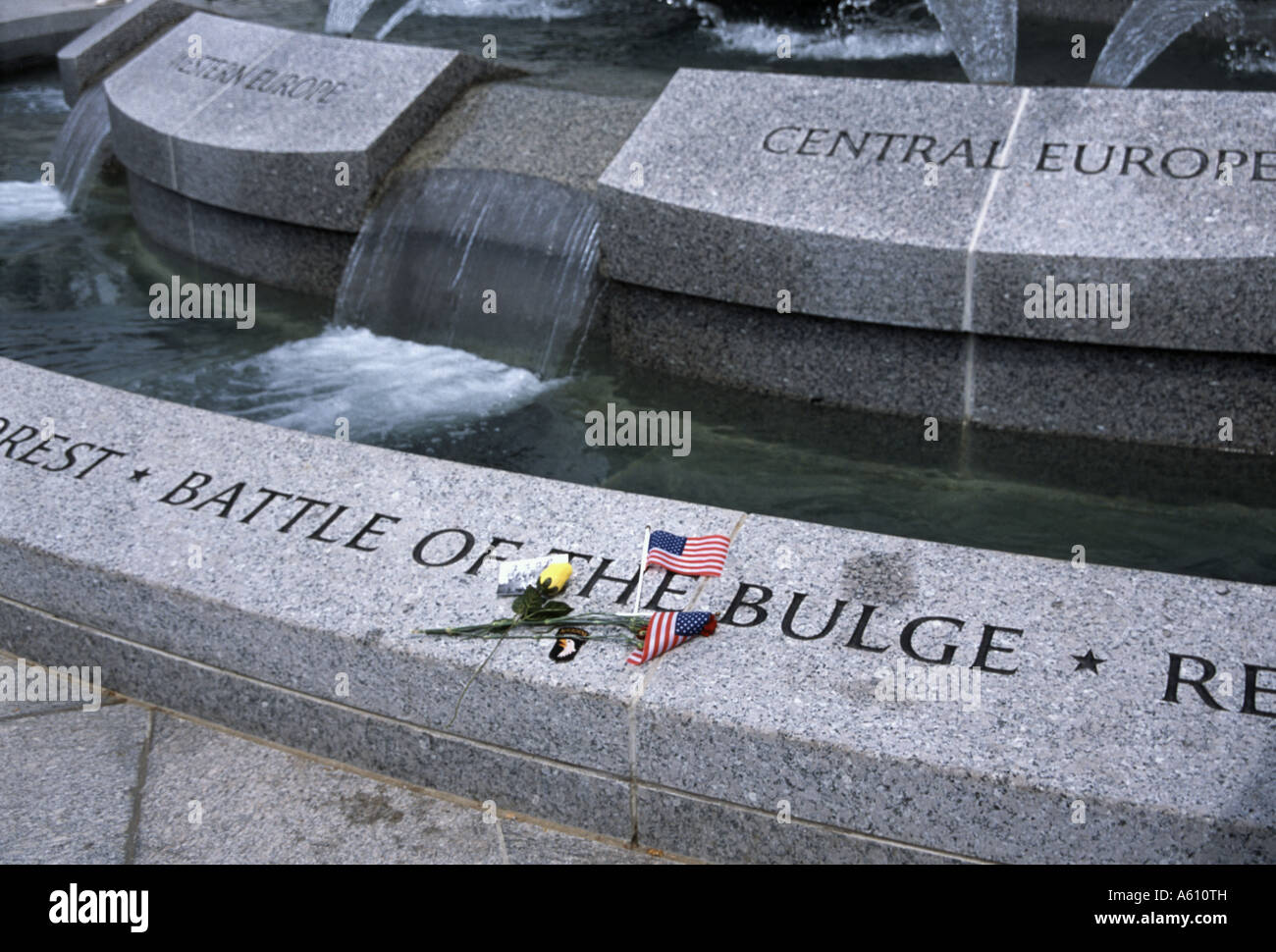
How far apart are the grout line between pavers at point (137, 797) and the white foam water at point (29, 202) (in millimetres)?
5641

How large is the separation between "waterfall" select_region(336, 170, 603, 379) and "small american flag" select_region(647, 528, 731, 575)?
7.89 feet

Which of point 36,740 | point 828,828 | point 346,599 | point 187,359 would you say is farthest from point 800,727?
point 187,359

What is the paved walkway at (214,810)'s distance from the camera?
10.6 ft

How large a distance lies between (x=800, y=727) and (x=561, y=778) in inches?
25.6

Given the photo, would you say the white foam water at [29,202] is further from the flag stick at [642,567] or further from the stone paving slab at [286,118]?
the flag stick at [642,567]

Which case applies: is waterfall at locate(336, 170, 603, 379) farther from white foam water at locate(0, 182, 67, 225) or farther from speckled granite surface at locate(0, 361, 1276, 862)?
white foam water at locate(0, 182, 67, 225)

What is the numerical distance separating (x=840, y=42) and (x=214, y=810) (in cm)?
782

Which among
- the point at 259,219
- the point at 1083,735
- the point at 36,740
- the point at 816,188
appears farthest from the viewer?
the point at 259,219

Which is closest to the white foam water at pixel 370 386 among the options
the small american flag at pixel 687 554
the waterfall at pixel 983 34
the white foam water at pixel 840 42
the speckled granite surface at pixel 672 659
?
the speckled granite surface at pixel 672 659

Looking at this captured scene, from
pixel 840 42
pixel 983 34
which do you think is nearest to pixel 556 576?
pixel 983 34

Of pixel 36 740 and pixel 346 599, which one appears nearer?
pixel 346 599

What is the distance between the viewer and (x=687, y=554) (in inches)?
139

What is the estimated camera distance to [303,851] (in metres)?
3.25

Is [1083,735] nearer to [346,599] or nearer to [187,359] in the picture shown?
[346,599]
